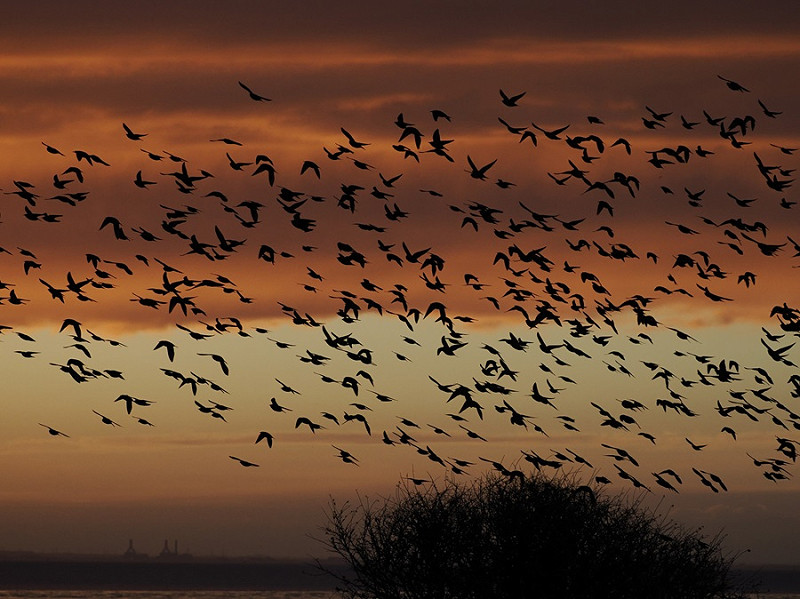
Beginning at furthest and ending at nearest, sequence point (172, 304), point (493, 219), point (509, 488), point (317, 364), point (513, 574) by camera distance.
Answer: point (509, 488) < point (513, 574) < point (317, 364) < point (493, 219) < point (172, 304)

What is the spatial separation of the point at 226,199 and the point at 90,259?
16.8 feet

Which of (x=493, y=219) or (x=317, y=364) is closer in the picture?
(x=493, y=219)

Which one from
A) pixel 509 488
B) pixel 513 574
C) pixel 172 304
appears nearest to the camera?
pixel 172 304

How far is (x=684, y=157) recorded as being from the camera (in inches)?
1281

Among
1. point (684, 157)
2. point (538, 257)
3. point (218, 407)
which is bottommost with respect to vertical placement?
point (218, 407)

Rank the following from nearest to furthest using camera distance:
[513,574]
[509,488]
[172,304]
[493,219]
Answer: [172,304] → [493,219] → [513,574] → [509,488]

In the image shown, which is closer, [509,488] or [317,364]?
[317,364]

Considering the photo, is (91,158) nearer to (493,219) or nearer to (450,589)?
(493,219)

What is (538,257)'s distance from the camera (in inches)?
1280

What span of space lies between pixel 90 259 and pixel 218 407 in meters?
4.99

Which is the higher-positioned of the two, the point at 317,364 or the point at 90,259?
the point at 90,259

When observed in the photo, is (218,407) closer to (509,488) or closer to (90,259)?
(90,259)

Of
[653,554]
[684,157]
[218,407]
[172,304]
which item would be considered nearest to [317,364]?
[218,407]

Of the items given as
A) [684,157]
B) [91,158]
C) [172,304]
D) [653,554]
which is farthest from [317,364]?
[653,554]
